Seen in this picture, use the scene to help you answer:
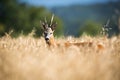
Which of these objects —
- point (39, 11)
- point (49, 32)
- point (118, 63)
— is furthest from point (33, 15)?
point (118, 63)

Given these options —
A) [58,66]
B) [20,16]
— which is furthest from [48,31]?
[20,16]

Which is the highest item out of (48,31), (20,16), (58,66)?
(48,31)

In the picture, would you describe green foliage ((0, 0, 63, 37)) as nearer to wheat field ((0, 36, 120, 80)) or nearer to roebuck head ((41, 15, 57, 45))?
roebuck head ((41, 15, 57, 45))

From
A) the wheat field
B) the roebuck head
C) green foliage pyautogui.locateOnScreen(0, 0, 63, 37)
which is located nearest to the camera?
the wheat field

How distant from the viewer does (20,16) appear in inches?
2452

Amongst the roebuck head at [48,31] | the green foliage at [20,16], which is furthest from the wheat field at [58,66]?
the green foliage at [20,16]

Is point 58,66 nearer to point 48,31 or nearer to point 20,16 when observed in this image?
point 48,31

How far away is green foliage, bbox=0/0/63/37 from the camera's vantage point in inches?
2287

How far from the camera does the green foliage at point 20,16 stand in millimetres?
58094

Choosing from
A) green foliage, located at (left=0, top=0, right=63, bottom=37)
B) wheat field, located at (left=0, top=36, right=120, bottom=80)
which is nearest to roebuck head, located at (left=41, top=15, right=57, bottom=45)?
wheat field, located at (left=0, top=36, right=120, bottom=80)

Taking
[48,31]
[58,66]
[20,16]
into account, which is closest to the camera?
[58,66]

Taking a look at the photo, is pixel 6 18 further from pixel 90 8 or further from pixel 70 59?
pixel 90 8

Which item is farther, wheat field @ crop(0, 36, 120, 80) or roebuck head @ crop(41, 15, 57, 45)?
roebuck head @ crop(41, 15, 57, 45)

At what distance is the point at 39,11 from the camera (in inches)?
2731
